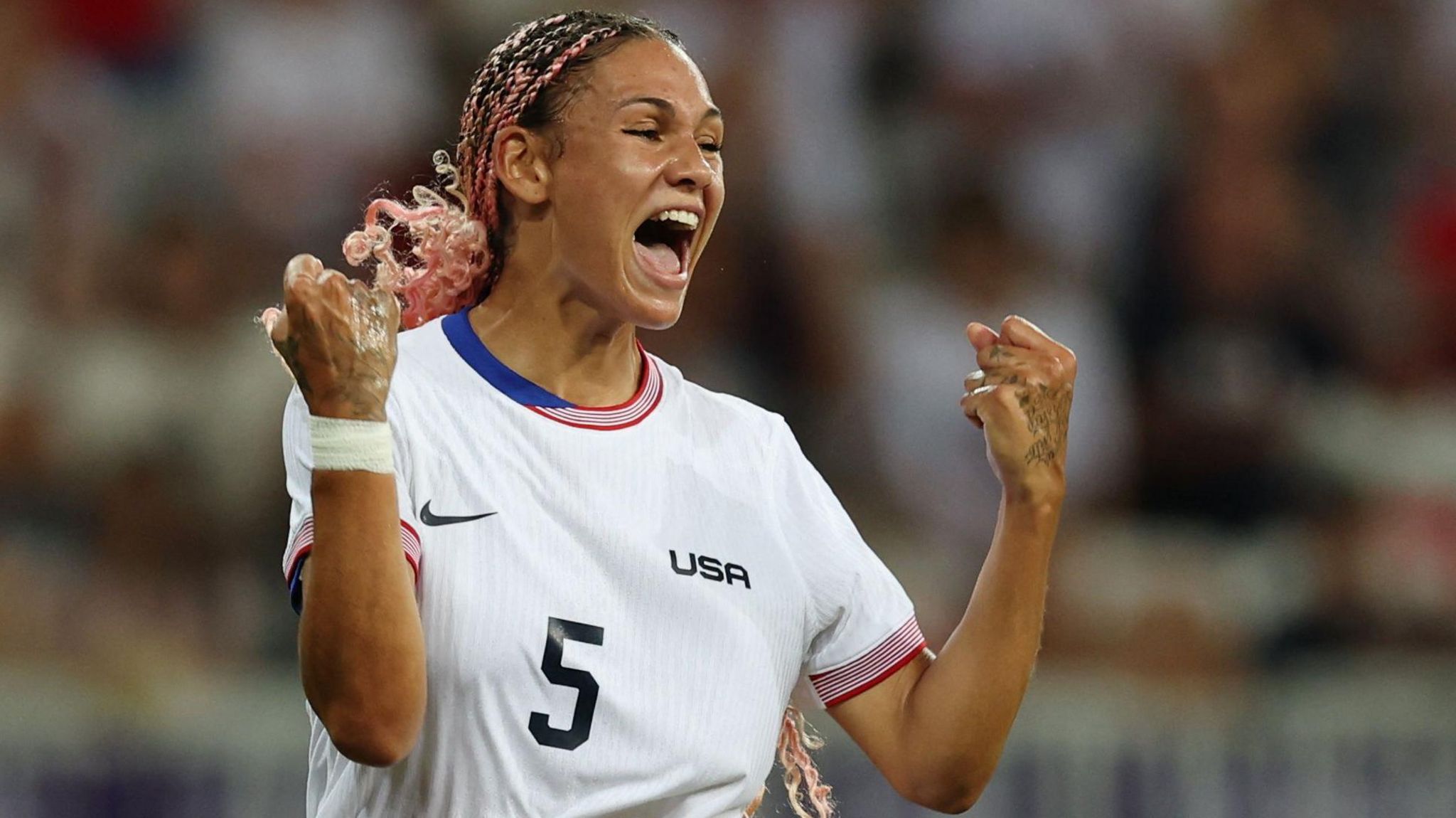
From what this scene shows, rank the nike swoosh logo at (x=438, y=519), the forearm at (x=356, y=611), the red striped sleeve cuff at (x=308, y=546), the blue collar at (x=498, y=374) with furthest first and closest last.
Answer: the blue collar at (x=498, y=374) < the nike swoosh logo at (x=438, y=519) < the red striped sleeve cuff at (x=308, y=546) < the forearm at (x=356, y=611)

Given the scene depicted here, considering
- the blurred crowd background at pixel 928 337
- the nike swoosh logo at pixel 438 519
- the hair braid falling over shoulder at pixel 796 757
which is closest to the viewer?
the nike swoosh logo at pixel 438 519

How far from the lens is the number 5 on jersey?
2.49m

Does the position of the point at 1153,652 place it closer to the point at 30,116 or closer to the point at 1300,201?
the point at 1300,201

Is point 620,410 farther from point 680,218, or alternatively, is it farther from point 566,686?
point 566,686

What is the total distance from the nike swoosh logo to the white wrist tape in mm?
230

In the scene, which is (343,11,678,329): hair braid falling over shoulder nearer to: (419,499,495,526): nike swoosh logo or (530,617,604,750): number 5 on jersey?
(419,499,495,526): nike swoosh logo

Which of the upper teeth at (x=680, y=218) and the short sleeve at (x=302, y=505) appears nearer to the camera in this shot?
the short sleeve at (x=302, y=505)

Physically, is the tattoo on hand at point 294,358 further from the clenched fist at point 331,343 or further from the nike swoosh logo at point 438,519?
the nike swoosh logo at point 438,519

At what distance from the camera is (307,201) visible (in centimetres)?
560

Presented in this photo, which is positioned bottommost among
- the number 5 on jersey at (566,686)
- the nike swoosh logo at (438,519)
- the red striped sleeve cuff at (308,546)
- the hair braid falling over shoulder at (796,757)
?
the hair braid falling over shoulder at (796,757)

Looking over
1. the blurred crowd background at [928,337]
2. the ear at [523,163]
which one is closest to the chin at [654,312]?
the ear at [523,163]

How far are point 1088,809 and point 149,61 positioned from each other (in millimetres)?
3505

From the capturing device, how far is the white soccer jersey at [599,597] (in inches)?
97.7

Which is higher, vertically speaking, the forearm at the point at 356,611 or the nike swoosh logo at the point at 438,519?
the nike swoosh logo at the point at 438,519
